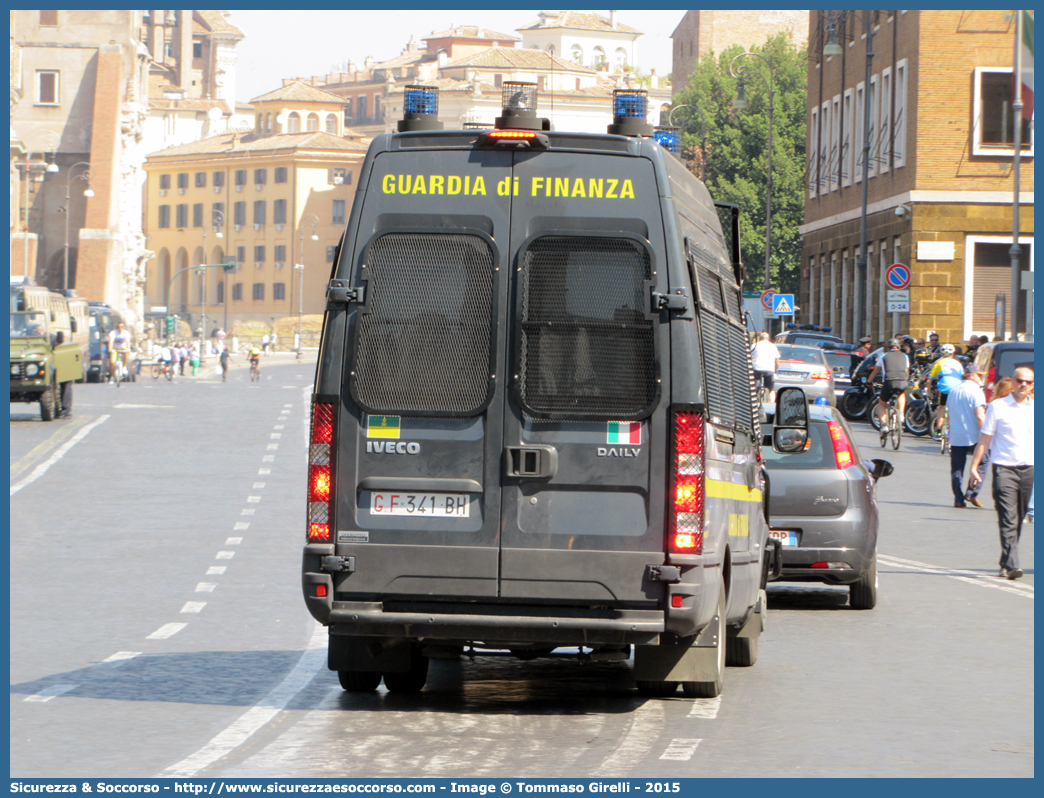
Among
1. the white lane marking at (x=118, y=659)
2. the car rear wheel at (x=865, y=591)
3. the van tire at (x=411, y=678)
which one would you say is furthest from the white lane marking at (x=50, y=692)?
the car rear wheel at (x=865, y=591)

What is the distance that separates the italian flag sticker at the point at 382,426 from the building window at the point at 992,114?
47.1 metres

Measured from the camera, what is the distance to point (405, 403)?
28.3 ft

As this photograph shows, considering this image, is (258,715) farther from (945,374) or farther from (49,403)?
(49,403)

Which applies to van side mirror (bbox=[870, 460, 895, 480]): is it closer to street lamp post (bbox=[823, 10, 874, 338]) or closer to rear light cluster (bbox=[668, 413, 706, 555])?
rear light cluster (bbox=[668, 413, 706, 555])

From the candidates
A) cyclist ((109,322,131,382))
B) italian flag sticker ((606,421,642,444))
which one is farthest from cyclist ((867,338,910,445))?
cyclist ((109,322,131,382))

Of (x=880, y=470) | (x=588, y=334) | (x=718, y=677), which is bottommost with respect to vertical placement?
(x=718, y=677)

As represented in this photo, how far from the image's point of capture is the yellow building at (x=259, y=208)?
164 metres

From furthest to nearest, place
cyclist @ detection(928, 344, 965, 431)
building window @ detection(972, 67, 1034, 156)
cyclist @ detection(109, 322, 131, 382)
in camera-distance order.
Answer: cyclist @ detection(109, 322, 131, 382) < building window @ detection(972, 67, 1034, 156) < cyclist @ detection(928, 344, 965, 431)

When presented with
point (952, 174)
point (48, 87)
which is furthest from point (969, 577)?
point (48, 87)

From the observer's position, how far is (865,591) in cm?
1390

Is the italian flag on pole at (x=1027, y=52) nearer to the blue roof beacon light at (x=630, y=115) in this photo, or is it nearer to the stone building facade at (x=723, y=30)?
the blue roof beacon light at (x=630, y=115)

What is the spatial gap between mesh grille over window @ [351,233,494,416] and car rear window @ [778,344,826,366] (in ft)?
102

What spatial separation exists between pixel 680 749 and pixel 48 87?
111313 mm

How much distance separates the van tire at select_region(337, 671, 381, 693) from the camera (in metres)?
9.48
